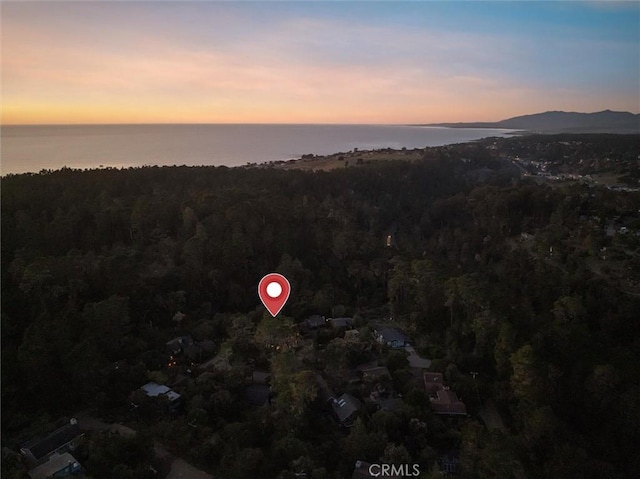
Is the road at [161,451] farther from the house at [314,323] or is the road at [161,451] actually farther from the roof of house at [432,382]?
the house at [314,323]

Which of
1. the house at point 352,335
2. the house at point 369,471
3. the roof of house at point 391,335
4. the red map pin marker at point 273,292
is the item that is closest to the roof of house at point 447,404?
the house at point 369,471

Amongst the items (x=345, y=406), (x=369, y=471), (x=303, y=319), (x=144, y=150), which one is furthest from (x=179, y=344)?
(x=144, y=150)

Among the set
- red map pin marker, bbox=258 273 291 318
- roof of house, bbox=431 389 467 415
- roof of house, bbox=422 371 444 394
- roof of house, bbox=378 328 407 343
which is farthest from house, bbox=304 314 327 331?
roof of house, bbox=431 389 467 415

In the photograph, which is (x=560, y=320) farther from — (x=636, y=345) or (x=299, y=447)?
(x=299, y=447)

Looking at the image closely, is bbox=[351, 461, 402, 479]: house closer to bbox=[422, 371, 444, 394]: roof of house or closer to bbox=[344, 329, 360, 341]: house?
bbox=[422, 371, 444, 394]: roof of house

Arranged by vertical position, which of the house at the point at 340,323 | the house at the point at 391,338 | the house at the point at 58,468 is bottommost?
the house at the point at 391,338

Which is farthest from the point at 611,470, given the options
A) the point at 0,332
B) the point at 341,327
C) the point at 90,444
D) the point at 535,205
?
the point at 535,205
